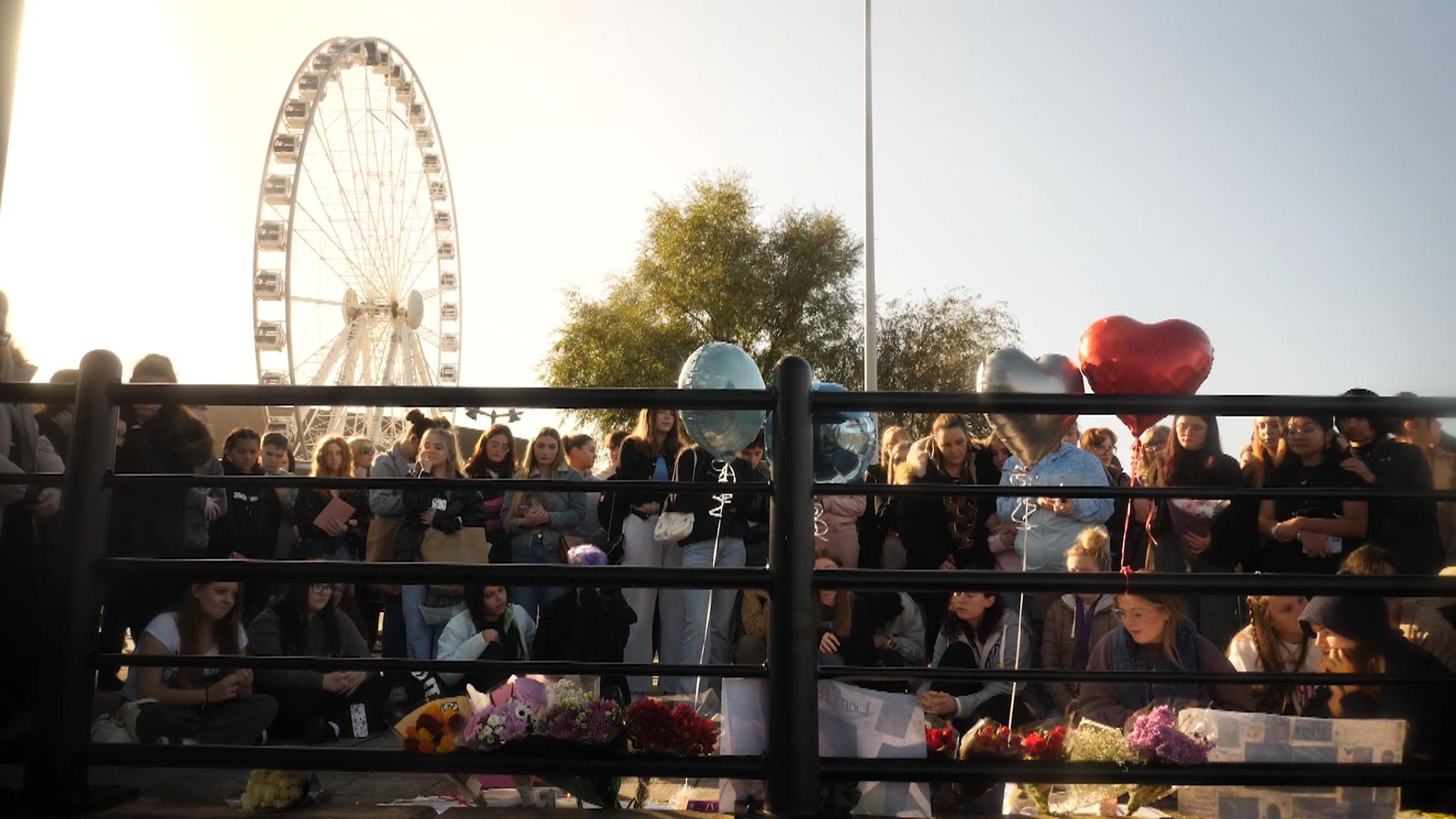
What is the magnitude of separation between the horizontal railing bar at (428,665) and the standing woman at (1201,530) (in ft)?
10.9

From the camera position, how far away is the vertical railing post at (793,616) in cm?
260

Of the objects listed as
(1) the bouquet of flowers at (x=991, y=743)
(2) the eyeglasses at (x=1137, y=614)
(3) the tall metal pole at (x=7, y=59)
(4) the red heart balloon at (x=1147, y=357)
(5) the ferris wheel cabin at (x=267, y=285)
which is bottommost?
(1) the bouquet of flowers at (x=991, y=743)

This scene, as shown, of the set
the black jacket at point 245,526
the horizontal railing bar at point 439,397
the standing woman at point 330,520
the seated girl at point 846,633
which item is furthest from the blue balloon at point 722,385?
the black jacket at point 245,526

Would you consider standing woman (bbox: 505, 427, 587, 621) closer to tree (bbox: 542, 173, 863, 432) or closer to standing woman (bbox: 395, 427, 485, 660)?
standing woman (bbox: 395, 427, 485, 660)

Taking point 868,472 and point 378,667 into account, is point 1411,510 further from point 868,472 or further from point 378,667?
point 378,667

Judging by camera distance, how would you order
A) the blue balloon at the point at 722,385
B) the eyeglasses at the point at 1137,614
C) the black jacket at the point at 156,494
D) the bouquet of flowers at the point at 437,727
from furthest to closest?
the black jacket at the point at 156,494 < the blue balloon at the point at 722,385 < the eyeglasses at the point at 1137,614 < the bouquet of flowers at the point at 437,727

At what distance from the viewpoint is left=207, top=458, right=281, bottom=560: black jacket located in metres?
6.75

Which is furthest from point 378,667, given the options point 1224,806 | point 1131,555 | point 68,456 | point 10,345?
point 1131,555

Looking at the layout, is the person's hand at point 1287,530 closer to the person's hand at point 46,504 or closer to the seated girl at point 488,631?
the seated girl at point 488,631

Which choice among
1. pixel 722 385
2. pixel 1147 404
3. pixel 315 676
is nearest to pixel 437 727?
pixel 722 385

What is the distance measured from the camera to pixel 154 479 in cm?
279

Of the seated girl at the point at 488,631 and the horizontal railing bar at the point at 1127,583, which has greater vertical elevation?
the horizontal railing bar at the point at 1127,583

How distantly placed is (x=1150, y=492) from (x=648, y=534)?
15.7 feet

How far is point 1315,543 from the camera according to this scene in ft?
17.9
